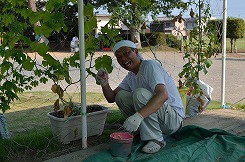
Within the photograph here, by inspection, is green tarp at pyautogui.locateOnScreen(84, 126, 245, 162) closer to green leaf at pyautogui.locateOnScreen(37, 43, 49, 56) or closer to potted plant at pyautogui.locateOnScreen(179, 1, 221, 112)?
green leaf at pyautogui.locateOnScreen(37, 43, 49, 56)

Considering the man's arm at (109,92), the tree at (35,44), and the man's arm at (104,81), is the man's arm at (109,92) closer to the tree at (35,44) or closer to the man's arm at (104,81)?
the man's arm at (104,81)

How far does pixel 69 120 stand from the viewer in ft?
8.04

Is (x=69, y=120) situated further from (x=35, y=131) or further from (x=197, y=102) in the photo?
(x=197, y=102)

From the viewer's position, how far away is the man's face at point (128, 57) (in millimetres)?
2381

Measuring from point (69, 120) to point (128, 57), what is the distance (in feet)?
2.15

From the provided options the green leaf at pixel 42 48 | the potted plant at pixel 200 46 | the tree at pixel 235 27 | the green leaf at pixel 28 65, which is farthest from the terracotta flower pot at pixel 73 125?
the tree at pixel 235 27

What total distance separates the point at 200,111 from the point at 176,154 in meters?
1.47

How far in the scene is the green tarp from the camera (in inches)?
85.2

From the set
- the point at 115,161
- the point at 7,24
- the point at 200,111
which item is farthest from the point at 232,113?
the point at 7,24

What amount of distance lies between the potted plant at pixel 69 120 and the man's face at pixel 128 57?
1.59 feet

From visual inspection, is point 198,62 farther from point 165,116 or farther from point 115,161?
point 115,161

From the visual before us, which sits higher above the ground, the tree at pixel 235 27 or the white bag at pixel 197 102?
the tree at pixel 235 27

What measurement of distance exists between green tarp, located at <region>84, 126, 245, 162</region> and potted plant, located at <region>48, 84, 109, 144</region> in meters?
0.36

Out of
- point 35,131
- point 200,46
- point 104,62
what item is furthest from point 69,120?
point 200,46
